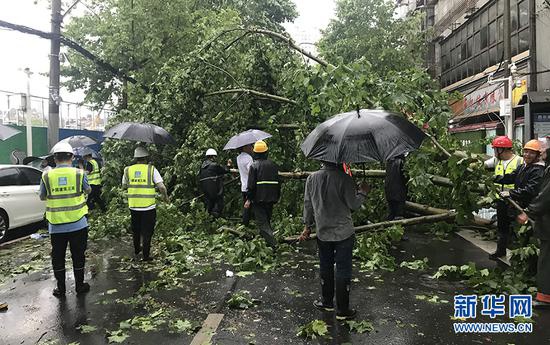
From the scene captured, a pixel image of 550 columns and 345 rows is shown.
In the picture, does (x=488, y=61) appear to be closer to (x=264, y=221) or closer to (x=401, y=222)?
(x=401, y=222)

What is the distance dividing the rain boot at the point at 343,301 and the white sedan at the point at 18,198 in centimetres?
662

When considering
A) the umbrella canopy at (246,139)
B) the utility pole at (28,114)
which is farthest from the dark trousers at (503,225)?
the utility pole at (28,114)

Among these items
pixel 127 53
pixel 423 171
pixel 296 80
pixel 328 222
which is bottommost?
pixel 328 222

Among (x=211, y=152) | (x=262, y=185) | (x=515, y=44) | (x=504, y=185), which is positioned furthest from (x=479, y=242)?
(x=515, y=44)

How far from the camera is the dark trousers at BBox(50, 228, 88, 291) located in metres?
5.31

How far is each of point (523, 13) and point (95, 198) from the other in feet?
53.9

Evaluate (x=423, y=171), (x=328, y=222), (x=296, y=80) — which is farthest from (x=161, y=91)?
(x=328, y=222)

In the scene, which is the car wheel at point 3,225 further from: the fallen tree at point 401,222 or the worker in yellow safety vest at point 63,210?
the fallen tree at point 401,222

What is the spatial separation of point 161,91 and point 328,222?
22.0ft

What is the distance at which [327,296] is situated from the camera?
15.4 ft

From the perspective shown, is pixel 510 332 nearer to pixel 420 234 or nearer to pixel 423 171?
pixel 423 171

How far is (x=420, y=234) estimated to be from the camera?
→ 8.48 meters

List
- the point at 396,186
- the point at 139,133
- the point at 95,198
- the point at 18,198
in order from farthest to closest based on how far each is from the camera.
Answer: the point at 95,198 < the point at 18,198 < the point at 396,186 < the point at 139,133

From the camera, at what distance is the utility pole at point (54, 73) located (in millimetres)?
11000
